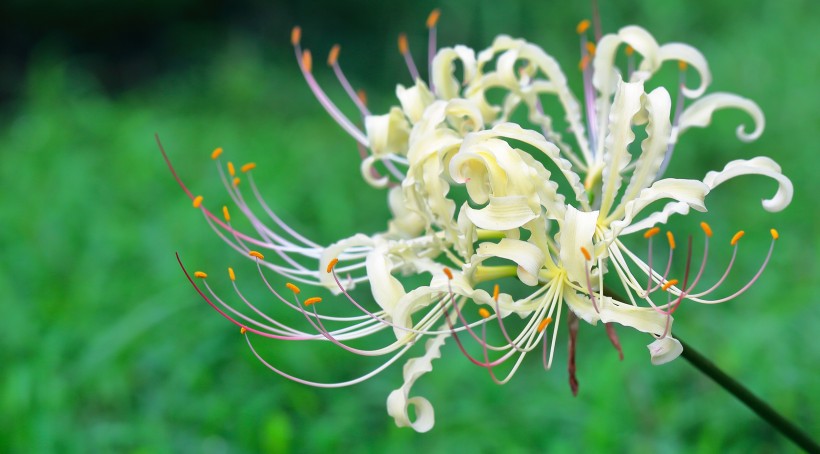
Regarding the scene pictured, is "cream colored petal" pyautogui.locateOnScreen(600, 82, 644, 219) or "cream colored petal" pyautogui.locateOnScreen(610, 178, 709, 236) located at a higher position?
"cream colored petal" pyautogui.locateOnScreen(600, 82, 644, 219)

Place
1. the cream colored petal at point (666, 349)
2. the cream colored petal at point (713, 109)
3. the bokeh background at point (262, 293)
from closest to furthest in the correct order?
the cream colored petal at point (666, 349), the cream colored petal at point (713, 109), the bokeh background at point (262, 293)

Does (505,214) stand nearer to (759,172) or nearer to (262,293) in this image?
(759,172)

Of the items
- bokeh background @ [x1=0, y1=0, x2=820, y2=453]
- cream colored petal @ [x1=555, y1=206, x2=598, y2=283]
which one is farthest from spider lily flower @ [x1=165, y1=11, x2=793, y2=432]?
bokeh background @ [x1=0, y1=0, x2=820, y2=453]

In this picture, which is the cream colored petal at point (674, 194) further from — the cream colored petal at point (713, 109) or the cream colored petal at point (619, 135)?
the cream colored petal at point (713, 109)

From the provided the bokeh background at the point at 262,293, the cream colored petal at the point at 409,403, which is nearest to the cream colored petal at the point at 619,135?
the cream colored petal at the point at 409,403

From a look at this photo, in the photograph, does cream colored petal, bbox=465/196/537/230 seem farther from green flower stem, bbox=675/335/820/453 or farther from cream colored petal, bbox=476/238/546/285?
green flower stem, bbox=675/335/820/453
